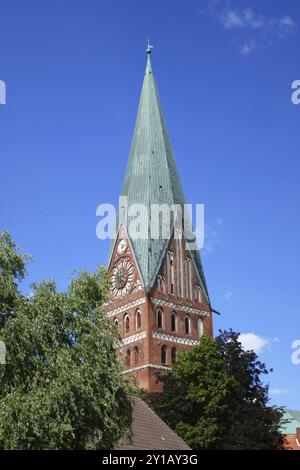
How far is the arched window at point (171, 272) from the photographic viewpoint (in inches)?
2800

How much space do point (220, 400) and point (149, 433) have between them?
13522 mm

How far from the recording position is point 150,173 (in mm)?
74438

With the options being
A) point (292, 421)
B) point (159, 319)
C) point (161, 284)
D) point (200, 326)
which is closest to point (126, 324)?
point (159, 319)

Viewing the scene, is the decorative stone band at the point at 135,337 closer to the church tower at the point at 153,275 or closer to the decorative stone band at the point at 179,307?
the church tower at the point at 153,275

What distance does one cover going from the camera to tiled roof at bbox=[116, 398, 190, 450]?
30453 mm

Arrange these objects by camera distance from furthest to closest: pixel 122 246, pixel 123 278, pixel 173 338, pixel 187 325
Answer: pixel 122 246 → pixel 123 278 → pixel 187 325 → pixel 173 338

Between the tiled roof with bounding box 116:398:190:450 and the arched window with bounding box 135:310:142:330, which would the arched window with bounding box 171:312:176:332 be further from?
the tiled roof with bounding box 116:398:190:450

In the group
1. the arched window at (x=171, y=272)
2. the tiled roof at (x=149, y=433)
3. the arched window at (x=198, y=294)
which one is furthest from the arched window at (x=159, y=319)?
the tiled roof at (x=149, y=433)

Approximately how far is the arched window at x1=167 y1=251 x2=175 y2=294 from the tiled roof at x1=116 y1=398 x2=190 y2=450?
37.3 meters

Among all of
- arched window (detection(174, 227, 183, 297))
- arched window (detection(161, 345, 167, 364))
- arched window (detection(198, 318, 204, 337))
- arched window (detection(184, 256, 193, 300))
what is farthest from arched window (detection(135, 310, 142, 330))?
arched window (detection(198, 318, 204, 337))

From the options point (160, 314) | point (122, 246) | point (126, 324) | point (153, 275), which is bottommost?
point (126, 324)

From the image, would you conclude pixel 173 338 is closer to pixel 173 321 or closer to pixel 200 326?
pixel 173 321

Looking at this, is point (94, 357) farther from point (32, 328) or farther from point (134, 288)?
point (134, 288)

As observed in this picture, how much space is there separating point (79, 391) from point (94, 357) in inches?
50.6
